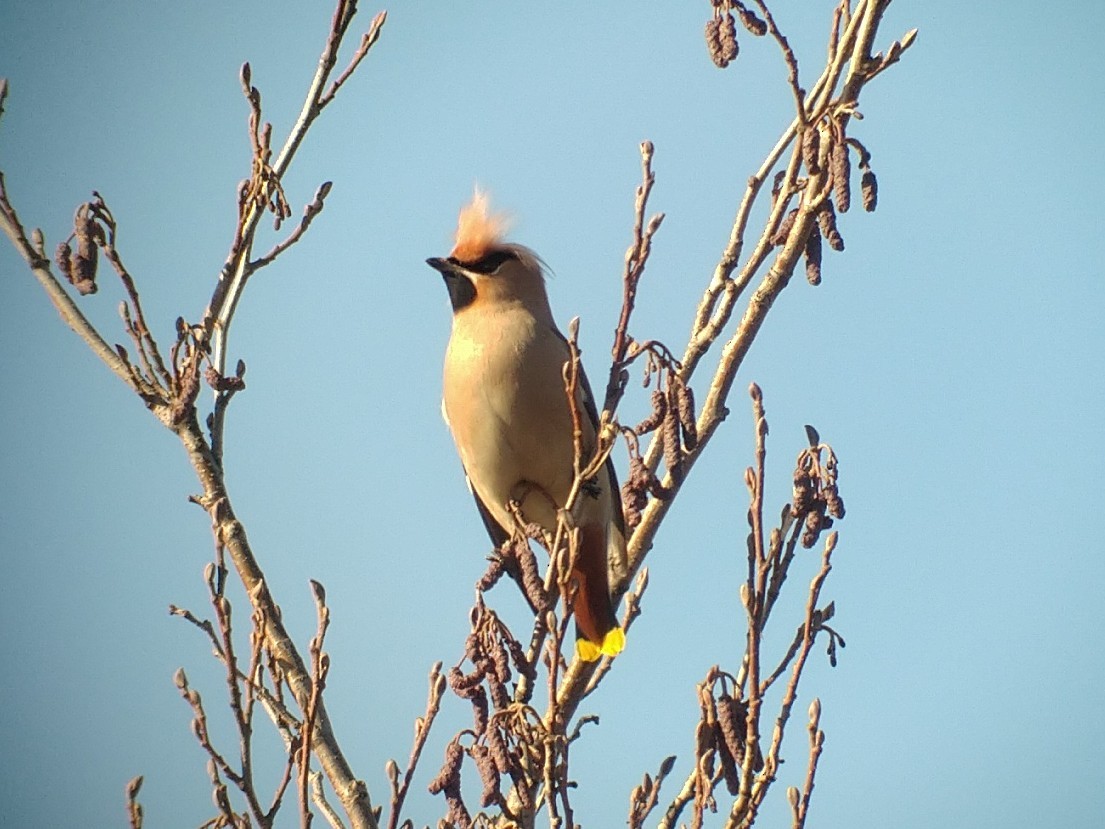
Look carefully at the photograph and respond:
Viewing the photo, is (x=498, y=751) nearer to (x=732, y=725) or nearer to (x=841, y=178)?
(x=732, y=725)

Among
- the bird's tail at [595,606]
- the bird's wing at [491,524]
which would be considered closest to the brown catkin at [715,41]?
the bird's tail at [595,606]

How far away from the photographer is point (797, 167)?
2707 mm

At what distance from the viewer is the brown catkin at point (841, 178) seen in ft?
8.05

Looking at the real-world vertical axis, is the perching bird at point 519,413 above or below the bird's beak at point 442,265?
below

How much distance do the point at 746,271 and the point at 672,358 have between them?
46 centimetres

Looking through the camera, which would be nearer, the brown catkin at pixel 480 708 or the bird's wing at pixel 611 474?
the brown catkin at pixel 480 708

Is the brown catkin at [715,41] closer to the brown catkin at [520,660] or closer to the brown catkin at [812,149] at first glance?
the brown catkin at [812,149]

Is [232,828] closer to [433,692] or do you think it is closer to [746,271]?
[433,692]

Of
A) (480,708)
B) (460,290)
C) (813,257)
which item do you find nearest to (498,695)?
(480,708)

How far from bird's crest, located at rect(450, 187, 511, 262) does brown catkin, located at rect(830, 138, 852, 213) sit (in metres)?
1.82

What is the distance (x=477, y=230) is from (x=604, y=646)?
151 cm

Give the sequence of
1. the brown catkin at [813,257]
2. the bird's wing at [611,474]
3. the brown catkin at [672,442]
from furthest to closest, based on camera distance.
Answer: the bird's wing at [611,474], the brown catkin at [813,257], the brown catkin at [672,442]

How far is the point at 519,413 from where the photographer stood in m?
3.67

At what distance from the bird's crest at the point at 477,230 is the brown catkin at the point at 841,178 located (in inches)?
71.5
